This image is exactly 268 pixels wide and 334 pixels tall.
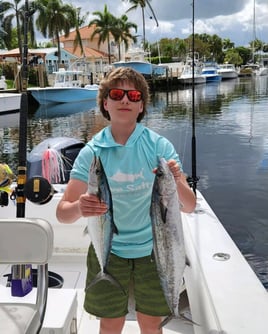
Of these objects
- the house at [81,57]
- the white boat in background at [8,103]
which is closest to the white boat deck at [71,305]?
the white boat in background at [8,103]

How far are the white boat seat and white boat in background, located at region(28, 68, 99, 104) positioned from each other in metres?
29.0

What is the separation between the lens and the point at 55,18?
151ft

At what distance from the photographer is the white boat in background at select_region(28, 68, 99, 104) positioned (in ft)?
102

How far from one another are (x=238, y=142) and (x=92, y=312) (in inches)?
523

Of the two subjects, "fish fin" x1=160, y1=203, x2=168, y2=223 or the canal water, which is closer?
"fish fin" x1=160, y1=203, x2=168, y2=223

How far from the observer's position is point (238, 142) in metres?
14.6

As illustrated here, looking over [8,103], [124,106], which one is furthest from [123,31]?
[124,106]

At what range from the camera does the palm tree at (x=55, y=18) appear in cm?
4512

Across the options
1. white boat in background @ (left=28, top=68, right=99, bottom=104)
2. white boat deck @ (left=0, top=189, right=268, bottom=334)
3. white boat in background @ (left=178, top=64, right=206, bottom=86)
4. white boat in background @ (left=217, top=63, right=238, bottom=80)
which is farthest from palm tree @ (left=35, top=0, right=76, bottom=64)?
white boat deck @ (left=0, top=189, right=268, bottom=334)

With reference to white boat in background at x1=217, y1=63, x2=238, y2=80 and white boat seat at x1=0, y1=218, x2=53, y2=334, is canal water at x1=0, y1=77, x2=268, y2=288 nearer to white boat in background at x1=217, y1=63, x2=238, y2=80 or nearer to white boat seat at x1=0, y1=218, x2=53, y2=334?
white boat seat at x1=0, y1=218, x2=53, y2=334

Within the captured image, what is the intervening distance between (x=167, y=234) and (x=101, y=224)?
11.2 inches

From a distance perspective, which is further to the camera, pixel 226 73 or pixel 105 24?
pixel 226 73

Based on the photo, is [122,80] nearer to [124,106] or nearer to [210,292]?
[124,106]

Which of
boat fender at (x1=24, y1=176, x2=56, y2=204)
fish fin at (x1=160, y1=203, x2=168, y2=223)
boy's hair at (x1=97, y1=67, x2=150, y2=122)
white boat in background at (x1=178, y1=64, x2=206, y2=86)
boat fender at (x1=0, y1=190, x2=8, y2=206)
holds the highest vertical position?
white boat in background at (x1=178, y1=64, x2=206, y2=86)
